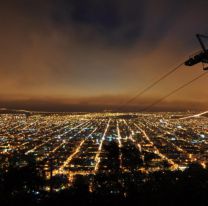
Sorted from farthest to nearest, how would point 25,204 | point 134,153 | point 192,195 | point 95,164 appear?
point 95,164 → point 134,153 → point 192,195 → point 25,204

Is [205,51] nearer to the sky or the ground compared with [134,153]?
nearer to the sky

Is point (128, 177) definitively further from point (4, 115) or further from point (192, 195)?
point (4, 115)

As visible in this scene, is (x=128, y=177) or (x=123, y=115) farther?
(x=123, y=115)

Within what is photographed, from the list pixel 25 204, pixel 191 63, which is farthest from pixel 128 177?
pixel 191 63

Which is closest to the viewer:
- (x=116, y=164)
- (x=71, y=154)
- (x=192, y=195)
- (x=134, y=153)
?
(x=192, y=195)

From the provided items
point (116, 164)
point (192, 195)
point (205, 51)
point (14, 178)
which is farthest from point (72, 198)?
point (116, 164)

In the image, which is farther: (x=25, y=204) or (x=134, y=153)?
(x=134, y=153)

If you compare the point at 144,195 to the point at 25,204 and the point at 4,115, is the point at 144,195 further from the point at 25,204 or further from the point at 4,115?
the point at 4,115

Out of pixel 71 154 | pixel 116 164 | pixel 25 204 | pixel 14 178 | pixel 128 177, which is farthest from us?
pixel 71 154

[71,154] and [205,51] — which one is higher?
[205,51]
